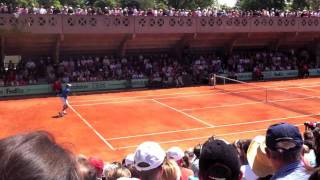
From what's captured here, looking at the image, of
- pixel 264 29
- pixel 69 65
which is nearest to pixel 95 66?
pixel 69 65

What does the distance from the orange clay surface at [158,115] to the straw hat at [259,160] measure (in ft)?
38.6

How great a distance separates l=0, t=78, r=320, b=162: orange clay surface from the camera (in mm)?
19008

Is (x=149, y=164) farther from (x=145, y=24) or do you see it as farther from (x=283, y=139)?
(x=145, y=24)

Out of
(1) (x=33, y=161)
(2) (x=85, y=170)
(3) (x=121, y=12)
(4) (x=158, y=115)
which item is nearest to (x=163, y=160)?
(2) (x=85, y=170)

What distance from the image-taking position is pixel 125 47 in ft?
120

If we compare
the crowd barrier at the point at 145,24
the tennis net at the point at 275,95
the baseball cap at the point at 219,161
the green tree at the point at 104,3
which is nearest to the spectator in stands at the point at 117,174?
the baseball cap at the point at 219,161

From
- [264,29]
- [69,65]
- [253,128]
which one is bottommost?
[253,128]

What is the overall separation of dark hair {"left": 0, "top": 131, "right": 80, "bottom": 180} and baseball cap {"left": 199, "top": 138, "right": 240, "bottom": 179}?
1.78 meters

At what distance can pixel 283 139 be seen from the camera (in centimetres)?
371

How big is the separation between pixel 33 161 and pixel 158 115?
22.3 meters

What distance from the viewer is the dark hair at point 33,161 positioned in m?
1.61

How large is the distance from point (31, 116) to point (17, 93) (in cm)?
770

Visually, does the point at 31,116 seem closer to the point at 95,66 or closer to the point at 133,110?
the point at 133,110

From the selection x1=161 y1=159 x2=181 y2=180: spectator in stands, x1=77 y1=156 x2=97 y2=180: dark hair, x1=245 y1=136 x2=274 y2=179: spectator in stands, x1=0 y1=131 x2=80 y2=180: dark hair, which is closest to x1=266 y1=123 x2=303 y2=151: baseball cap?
x1=245 y1=136 x2=274 y2=179: spectator in stands
